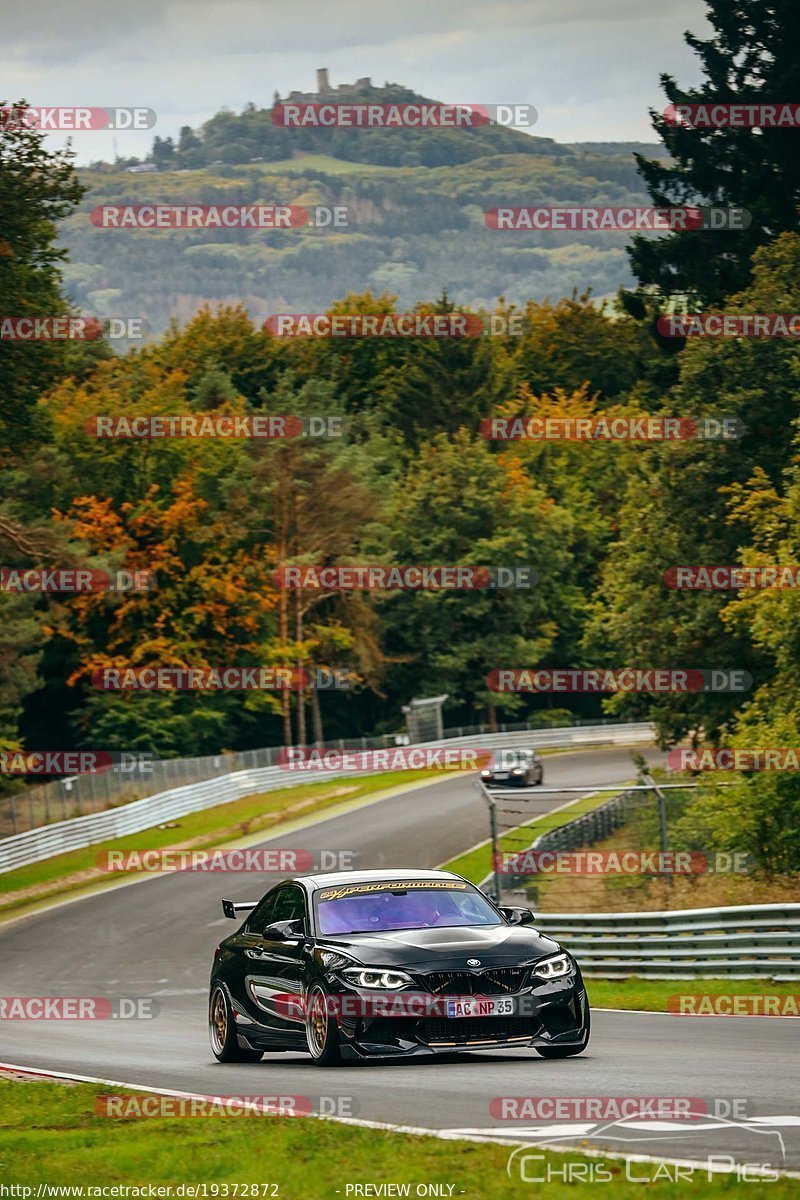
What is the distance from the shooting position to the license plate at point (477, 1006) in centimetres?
1207

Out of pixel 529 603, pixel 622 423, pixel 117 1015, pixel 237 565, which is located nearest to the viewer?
pixel 117 1015

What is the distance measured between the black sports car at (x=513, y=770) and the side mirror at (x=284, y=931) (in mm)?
45628

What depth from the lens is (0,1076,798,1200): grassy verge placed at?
759 cm

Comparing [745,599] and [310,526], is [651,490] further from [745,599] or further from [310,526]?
[310,526]

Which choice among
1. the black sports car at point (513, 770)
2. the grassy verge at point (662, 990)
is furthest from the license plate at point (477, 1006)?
the black sports car at point (513, 770)

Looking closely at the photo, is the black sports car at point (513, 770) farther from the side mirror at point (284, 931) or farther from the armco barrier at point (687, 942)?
the side mirror at point (284, 931)

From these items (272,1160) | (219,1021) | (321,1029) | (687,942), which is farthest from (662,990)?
(272,1160)

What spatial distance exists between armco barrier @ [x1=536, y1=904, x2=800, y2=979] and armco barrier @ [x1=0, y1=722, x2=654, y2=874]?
25065 millimetres

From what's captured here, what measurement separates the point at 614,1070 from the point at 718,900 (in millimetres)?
Answer: 14176

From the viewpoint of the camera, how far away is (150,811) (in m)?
55.6

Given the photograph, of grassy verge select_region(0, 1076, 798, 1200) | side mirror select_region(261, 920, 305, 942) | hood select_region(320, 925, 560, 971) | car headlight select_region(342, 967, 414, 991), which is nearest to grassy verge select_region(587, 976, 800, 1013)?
side mirror select_region(261, 920, 305, 942)

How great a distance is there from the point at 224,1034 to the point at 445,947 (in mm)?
2878

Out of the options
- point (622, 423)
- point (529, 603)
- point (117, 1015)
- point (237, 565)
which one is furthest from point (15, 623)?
point (117, 1015)

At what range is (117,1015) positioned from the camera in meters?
23.7
